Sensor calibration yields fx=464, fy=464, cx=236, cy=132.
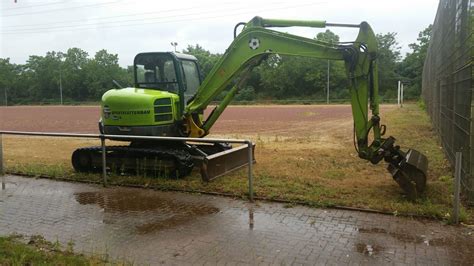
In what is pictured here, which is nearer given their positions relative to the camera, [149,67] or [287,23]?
[287,23]

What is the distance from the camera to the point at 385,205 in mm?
6773

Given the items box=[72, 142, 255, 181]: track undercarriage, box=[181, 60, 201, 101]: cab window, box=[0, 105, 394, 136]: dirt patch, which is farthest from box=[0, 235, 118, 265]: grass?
box=[0, 105, 394, 136]: dirt patch

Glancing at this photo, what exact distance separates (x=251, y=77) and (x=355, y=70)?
70.3 m

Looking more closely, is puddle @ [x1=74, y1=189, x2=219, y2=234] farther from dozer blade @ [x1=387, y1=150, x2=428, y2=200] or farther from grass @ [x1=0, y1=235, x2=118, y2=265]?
dozer blade @ [x1=387, y1=150, x2=428, y2=200]

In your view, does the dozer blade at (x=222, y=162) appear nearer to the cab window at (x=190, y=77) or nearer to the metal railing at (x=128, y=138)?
the metal railing at (x=128, y=138)

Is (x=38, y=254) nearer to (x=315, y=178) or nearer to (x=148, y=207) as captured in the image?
(x=148, y=207)

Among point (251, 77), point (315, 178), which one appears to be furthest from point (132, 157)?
point (251, 77)

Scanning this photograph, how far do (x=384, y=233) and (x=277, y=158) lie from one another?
603cm

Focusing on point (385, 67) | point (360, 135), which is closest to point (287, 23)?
point (360, 135)

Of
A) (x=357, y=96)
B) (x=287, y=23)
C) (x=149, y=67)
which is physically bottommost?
(x=357, y=96)

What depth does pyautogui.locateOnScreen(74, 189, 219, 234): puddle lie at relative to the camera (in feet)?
20.7

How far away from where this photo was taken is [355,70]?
7.73 metres

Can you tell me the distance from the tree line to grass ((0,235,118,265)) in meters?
58.6

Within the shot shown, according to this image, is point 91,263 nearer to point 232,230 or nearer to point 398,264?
point 232,230
